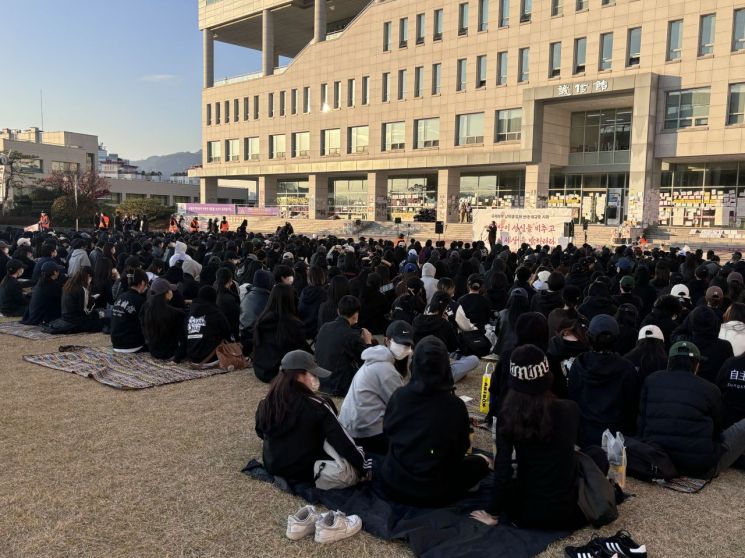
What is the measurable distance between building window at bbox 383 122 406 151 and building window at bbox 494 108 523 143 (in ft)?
27.7

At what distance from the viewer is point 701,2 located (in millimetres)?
32688

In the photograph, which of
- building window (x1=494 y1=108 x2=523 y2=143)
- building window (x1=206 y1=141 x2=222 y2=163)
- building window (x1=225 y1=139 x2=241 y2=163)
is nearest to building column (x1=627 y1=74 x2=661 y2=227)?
building window (x1=494 y1=108 x2=523 y2=143)

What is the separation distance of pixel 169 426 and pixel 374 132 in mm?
44693

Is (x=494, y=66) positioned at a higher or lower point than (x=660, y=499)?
higher

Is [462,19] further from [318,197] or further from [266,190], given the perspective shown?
[266,190]

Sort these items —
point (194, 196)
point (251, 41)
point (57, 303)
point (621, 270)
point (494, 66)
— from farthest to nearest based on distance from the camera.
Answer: point (194, 196) < point (251, 41) < point (494, 66) < point (621, 270) < point (57, 303)

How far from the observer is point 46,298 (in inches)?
440

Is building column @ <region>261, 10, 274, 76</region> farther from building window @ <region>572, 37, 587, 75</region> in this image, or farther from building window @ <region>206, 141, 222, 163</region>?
building window @ <region>572, 37, 587, 75</region>

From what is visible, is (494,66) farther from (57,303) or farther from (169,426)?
(169,426)

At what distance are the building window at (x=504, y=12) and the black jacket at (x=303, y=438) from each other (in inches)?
1641

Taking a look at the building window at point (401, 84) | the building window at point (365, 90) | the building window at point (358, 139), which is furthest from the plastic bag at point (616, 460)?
the building window at point (365, 90)

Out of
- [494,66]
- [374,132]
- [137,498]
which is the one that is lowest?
[137,498]

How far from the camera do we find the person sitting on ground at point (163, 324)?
A: 868 cm

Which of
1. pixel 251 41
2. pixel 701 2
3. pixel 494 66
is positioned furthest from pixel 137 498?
pixel 251 41
